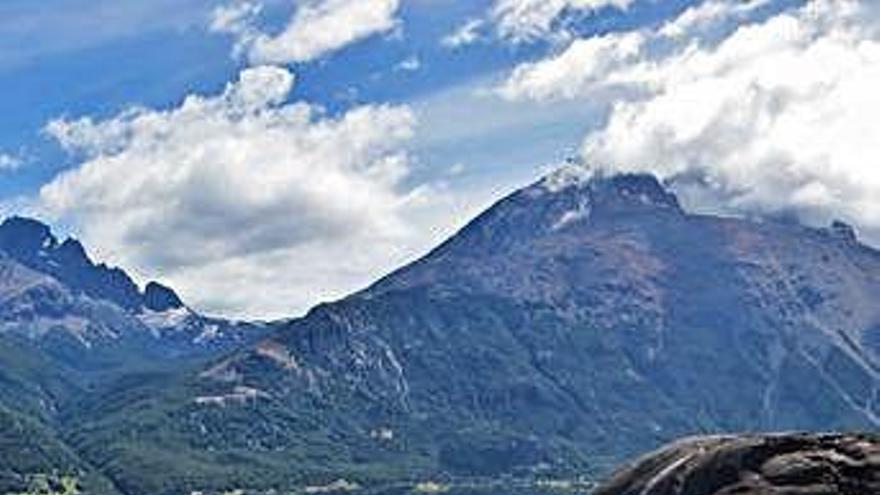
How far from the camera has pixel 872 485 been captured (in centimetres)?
5312

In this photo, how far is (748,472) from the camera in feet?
183

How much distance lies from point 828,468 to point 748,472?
3076 millimetres

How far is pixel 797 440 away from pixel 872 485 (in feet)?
12.1

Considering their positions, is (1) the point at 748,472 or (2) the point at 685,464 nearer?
(1) the point at 748,472

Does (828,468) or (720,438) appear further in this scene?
(720,438)

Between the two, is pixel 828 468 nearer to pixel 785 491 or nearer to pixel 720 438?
pixel 785 491

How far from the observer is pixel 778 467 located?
180 ft

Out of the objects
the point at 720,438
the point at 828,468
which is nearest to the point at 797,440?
the point at 828,468

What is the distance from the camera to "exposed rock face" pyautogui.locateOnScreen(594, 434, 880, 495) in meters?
53.8

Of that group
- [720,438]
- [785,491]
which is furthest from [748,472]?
[720,438]

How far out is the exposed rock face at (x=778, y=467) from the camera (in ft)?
176

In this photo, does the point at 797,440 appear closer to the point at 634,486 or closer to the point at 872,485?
the point at 872,485

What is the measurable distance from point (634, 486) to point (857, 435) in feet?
35.9

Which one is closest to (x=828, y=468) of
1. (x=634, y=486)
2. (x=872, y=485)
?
(x=872, y=485)
